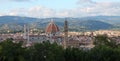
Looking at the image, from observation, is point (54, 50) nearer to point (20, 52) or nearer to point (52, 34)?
point (20, 52)

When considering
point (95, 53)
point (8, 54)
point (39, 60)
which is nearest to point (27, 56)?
point (39, 60)

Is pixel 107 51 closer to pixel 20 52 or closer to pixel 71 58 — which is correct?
pixel 71 58

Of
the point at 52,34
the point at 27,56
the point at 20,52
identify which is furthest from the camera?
the point at 52,34

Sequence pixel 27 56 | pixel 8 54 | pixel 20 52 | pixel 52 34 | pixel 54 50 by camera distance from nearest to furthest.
A: pixel 8 54, pixel 20 52, pixel 27 56, pixel 54 50, pixel 52 34

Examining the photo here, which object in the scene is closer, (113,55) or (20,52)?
(20,52)

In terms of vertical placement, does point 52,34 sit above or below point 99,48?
below

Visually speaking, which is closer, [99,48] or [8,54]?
[8,54]

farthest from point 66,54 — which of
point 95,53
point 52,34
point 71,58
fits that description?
point 52,34

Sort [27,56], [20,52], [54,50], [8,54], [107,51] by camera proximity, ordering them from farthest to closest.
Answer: [107,51]
[54,50]
[27,56]
[20,52]
[8,54]

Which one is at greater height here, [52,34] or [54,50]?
[54,50]
